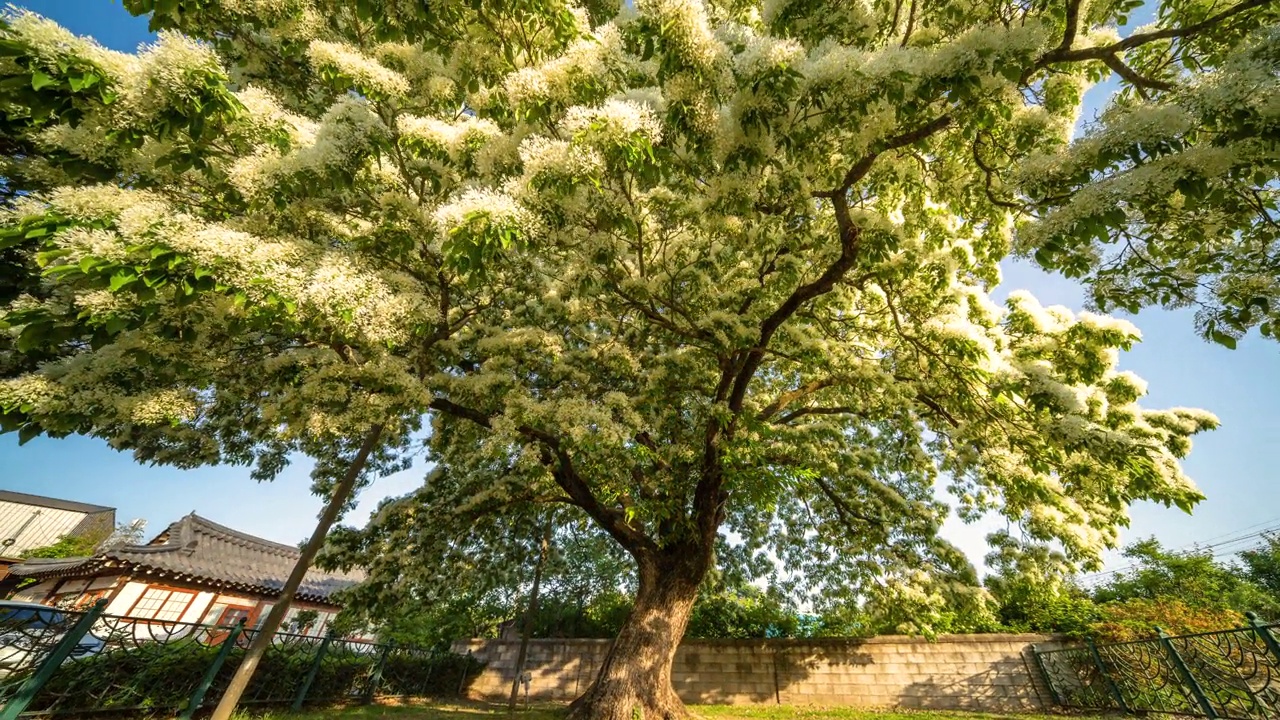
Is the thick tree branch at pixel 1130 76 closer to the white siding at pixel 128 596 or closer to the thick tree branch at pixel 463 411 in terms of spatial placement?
the thick tree branch at pixel 463 411

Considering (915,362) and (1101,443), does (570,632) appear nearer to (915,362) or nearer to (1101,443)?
(915,362)

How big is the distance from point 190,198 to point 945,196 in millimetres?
9284

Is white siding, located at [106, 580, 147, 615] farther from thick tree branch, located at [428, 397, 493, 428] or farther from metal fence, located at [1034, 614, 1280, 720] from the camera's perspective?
metal fence, located at [1034, 614, 1280, 720]

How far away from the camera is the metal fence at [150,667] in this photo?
19.2 feet

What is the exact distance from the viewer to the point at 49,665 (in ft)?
18.8

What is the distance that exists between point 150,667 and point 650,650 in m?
7.91

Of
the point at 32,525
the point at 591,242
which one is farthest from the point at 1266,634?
the point at 32,525

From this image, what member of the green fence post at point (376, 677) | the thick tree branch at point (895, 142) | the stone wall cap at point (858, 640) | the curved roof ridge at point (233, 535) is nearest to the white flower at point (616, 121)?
the thick tree branch at point (895, 142)

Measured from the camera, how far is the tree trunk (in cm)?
784

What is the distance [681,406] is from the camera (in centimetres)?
947

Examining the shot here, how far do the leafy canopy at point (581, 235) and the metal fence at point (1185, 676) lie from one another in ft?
5.41

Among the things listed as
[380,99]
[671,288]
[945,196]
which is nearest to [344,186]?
[380,99]

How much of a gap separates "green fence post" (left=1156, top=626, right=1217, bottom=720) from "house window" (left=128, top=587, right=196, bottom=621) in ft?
83.3

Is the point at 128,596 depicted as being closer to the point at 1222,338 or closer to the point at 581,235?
the point at 581,235
